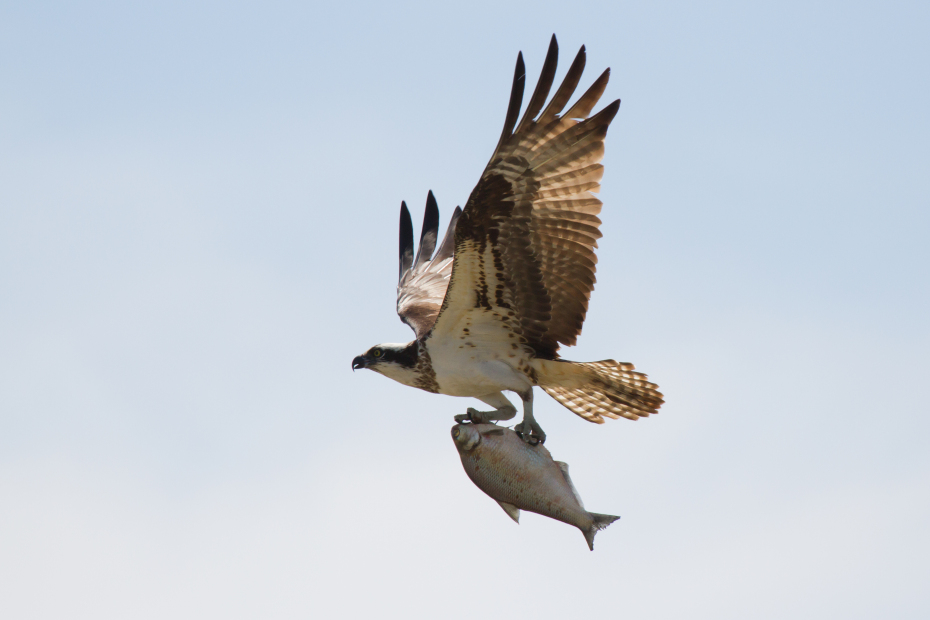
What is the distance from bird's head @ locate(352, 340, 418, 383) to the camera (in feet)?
24.6

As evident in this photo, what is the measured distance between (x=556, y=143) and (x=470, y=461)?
7.56 ft

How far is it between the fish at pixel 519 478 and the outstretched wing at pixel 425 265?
3.61 meters

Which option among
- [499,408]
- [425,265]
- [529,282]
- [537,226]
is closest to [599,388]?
[499,408]

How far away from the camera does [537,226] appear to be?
6.81 metres

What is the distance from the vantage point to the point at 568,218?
6.91 metres

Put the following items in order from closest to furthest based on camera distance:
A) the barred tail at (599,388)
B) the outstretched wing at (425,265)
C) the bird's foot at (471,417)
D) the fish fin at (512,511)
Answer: the fish fin at (512,511), the bird's foot at (471,417), the barred tail at (599,388), the outstretched wing at (425,265)

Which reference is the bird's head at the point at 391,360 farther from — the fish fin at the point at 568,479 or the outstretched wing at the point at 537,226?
the fish fin at the point at 568,479

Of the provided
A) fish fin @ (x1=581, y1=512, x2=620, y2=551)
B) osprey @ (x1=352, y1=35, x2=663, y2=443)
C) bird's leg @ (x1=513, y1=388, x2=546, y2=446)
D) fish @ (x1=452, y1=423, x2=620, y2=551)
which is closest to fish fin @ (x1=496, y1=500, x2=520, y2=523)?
fish @ (x1=452, y1=423, x2=620, y2=551)

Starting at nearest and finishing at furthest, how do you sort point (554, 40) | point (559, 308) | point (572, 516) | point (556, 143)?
point (572, 516), point (554, 40), point (556, 143), point (559, 308)

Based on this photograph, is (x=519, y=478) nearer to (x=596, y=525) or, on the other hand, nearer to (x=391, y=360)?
(x=596, y=525)

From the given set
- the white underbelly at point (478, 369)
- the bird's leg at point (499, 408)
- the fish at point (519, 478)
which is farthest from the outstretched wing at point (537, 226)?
the fish at point (519, 478)

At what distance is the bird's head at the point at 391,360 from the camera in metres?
7.49

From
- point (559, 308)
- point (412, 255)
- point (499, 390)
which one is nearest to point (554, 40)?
point (559, 308)

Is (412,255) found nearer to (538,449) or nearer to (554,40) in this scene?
(554,40)
